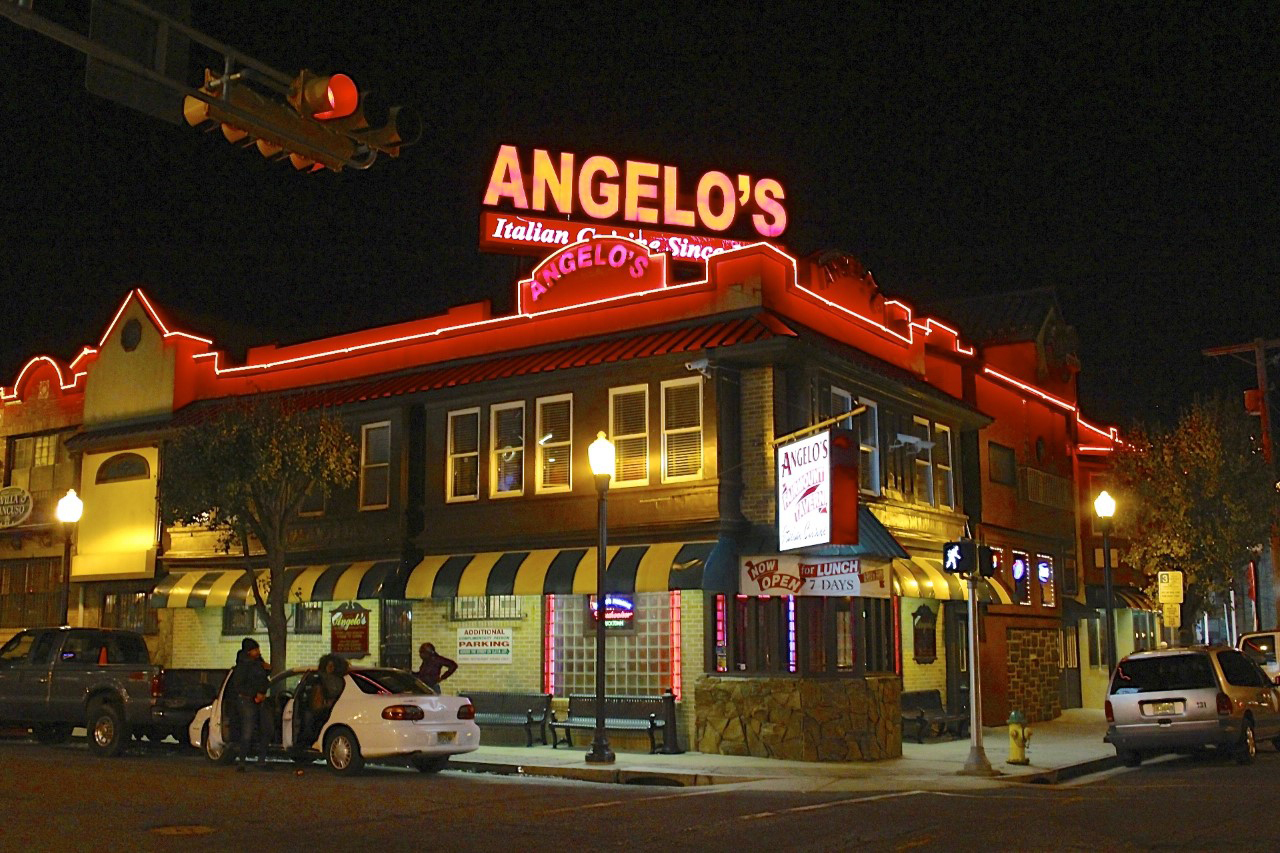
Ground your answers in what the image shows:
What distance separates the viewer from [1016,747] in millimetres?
19078

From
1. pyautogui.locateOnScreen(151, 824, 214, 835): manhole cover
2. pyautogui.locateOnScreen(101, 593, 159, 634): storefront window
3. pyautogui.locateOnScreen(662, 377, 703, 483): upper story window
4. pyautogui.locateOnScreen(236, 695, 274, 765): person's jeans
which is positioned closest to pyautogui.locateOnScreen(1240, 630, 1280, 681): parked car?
pyautogui.locateOnScreen(662, 377, 703, 483): upper story window

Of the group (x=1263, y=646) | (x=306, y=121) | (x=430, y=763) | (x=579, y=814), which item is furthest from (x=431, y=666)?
(x=1263, y=646)

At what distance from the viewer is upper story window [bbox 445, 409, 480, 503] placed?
25.0 meters

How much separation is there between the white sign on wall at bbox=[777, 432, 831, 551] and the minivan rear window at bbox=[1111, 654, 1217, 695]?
520 cm

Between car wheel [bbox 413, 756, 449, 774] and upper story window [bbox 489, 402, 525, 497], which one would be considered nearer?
car wheel [bbox 413, 756, 449, 774]

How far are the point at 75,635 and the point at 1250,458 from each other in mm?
26557

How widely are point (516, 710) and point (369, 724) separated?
20.5 feet

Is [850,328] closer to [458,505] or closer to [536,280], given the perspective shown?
[536,280]

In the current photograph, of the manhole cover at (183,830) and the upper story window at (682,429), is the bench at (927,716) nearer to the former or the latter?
the upper story window at (682,429)

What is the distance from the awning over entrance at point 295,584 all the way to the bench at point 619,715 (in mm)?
4358

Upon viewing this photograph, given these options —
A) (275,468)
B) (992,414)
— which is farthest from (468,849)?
(992,414)

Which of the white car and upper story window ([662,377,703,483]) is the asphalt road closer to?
the white car

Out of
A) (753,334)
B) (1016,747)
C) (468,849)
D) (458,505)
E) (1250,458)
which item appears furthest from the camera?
(1250,458)

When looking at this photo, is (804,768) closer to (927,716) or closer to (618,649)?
(618,649)
